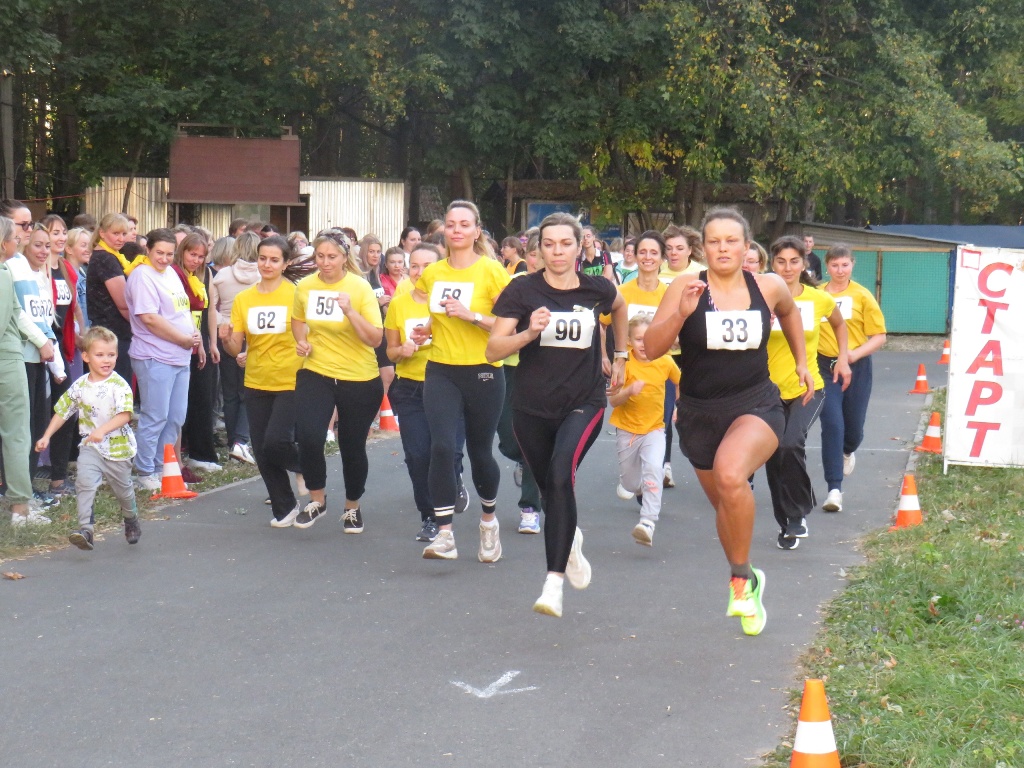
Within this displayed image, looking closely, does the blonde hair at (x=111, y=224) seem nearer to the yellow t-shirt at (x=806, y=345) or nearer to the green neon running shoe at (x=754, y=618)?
the yellow t-shirt at (x=806, y=345)

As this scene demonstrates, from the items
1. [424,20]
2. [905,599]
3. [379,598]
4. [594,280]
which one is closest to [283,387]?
[379,598]

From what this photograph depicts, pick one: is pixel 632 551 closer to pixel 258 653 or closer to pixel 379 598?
pixel 379 598

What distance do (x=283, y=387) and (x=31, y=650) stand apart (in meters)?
3.02

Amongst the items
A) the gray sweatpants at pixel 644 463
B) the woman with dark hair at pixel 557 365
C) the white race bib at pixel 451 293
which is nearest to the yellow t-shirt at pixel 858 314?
the gray sweatpants at pixel 644 463

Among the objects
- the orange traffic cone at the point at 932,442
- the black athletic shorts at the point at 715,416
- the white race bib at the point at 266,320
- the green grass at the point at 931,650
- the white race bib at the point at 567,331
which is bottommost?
the orange traffic cone at the point at 932,442

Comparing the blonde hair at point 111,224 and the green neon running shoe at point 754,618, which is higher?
the blonde hair at point 111,224

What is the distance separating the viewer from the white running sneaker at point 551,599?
233 inches

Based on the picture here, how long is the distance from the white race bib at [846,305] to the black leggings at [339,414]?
3.59 m

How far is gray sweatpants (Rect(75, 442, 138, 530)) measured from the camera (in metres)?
A: 7.69

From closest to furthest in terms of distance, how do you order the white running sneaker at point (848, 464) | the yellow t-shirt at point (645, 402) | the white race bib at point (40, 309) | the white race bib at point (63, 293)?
the yellow t-shirt at point (645, 402)
the white race bib at point (40, 309)
the white race bib at point (63, 293)
the white running sneaker at point (848, 464)

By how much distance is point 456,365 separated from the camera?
24.4ft

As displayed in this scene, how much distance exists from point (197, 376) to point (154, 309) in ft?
4.17

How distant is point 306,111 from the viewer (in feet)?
113

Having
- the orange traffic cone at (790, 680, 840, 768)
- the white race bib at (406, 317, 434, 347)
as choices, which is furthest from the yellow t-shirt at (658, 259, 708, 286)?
the orange traffic cone at (790, 680, 840, 768)
